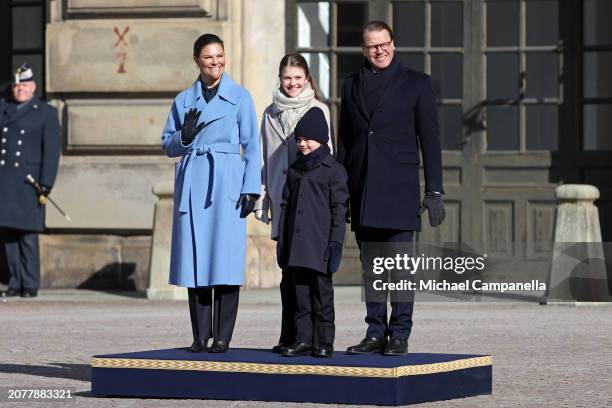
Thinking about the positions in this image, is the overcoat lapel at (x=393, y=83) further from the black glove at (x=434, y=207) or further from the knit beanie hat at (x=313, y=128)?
the black glove at (x=434, y=207)

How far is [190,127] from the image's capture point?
28.5ft

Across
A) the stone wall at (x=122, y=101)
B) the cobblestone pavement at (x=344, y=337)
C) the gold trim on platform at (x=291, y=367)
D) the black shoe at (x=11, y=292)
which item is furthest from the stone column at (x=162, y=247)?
the gold trim on platform at (x=291, y=367)

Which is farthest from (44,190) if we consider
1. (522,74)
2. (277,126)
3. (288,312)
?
(288,312)

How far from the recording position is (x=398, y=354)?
835 cm

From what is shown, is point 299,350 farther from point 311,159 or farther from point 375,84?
point 375,84

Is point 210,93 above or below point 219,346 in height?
above

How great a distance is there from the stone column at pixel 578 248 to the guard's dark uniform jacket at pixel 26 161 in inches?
166

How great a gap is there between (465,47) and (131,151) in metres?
3.10

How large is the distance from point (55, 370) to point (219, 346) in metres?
1.22

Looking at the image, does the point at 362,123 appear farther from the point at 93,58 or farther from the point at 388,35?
the point at 93,58

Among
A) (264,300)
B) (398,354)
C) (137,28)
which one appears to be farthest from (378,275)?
(137,28)

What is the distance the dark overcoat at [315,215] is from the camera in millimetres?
8164

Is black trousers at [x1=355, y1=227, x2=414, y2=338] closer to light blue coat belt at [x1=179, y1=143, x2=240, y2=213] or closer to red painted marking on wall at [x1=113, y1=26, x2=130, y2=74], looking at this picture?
light blue coat belt at [x1=179, y1=143, x2=240, y2=213]

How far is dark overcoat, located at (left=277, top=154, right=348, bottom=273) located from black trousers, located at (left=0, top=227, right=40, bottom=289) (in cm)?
709
